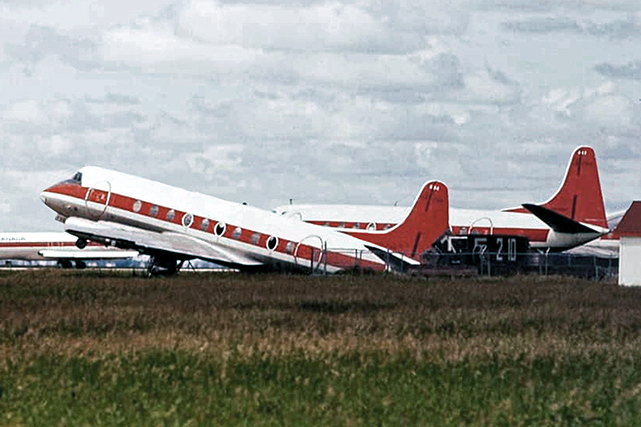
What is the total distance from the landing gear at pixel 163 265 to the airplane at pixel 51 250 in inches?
2228

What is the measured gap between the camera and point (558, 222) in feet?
255

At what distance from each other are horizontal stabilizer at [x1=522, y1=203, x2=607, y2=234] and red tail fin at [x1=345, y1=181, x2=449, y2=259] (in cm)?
988

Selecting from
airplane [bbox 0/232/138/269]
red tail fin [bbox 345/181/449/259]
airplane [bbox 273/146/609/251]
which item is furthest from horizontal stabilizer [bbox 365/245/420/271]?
airplane [bbox 0/232/138/269]

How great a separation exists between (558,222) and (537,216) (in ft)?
4.07

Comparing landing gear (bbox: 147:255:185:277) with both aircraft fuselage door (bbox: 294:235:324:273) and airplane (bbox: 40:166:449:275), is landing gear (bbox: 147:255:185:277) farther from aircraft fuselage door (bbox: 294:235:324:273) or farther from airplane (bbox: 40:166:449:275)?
aircraft fuselage door (bbox: 294:235:324:273)

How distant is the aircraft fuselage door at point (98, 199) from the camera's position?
6016cm

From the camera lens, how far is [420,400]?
16812mm

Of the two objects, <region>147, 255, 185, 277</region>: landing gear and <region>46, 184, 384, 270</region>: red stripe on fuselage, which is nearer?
<region>46, 184, 384, 270</region>: red stripe on fuselage

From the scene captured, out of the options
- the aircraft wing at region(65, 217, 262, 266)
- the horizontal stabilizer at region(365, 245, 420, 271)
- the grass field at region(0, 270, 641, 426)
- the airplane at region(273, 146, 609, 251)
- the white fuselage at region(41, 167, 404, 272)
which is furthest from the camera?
the airplane at region(273, 146, 609, 251)

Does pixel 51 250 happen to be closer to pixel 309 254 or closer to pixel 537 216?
pixel 537 216

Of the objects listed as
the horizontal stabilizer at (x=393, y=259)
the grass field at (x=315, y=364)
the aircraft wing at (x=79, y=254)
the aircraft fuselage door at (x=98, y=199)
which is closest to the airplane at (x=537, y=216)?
the horizontal stabilizer at (x=393, y=259)

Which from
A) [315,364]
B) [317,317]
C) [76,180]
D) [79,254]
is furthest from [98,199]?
[79,254]

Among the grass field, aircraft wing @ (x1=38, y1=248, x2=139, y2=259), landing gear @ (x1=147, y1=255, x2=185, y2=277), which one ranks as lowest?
the grass field

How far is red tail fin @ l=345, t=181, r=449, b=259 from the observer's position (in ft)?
213
